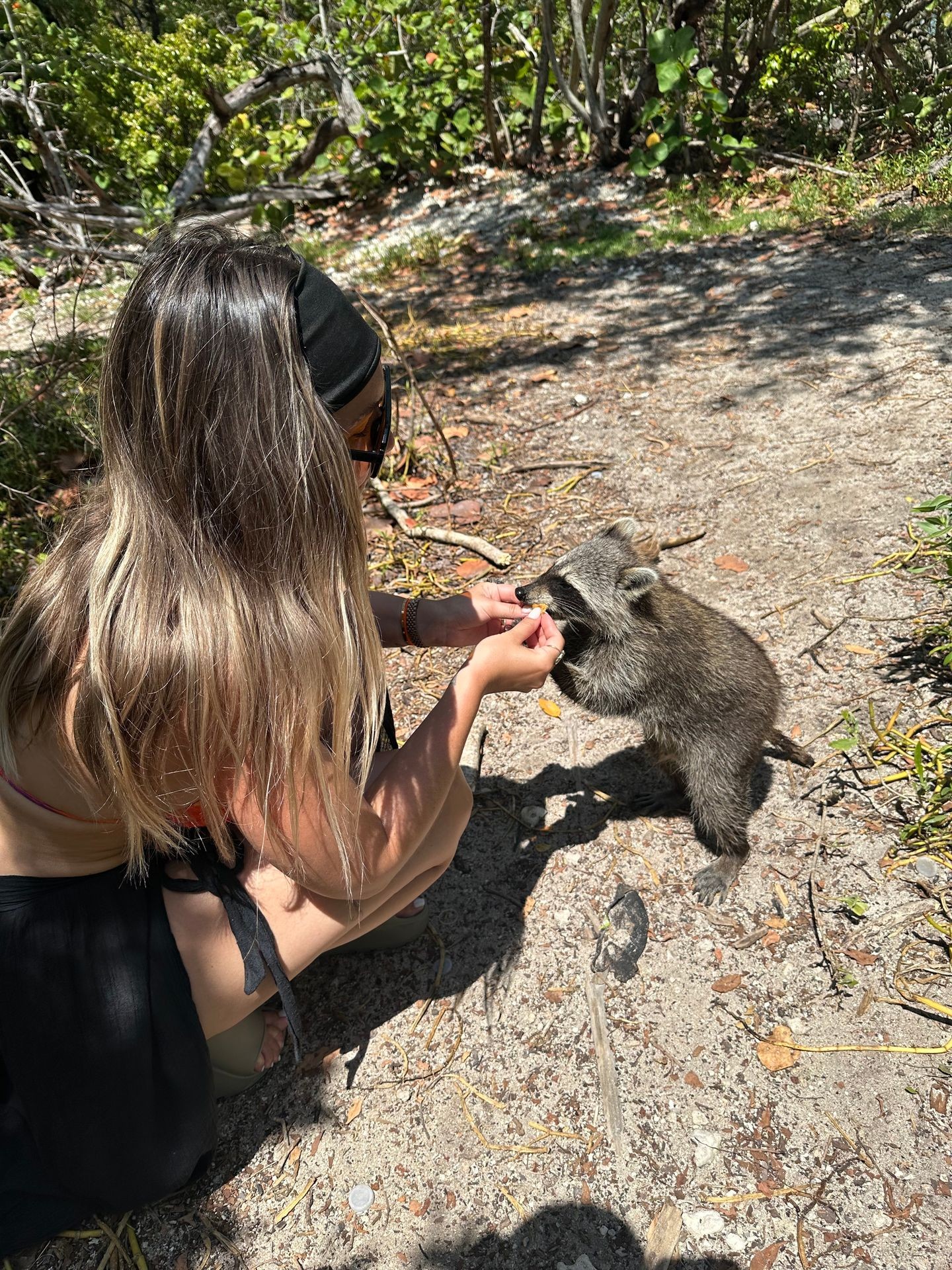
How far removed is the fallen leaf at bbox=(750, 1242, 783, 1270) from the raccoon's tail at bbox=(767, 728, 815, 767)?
1597 millimetres

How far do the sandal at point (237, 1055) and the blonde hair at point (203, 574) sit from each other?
30.4 inches

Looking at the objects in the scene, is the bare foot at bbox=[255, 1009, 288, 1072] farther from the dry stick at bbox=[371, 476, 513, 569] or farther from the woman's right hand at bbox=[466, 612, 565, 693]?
the dry stick at bbox=[371, 476, 513, 569]

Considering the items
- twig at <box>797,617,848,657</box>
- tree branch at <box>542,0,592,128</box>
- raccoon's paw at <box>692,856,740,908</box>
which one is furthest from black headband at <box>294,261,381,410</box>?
tree branch at <box>542,0,592,128</box>

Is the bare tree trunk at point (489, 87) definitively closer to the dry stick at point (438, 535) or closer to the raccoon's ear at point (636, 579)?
the dry stick at point (438, 535)

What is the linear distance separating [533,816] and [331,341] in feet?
6.85

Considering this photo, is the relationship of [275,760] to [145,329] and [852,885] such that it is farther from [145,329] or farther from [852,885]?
[852,885]

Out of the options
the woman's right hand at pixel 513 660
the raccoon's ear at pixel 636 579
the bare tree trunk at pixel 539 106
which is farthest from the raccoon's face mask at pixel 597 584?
the bare tree trunk at pixel 539 106

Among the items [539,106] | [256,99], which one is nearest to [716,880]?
[539,106]

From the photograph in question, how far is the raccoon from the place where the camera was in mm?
2795

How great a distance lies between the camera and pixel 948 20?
6086mm

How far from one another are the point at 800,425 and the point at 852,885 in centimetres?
307

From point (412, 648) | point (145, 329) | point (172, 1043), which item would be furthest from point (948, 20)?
point (172, 1043)

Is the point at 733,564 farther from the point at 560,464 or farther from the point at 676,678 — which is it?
the point at 560,464

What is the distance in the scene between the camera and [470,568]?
4250mm
